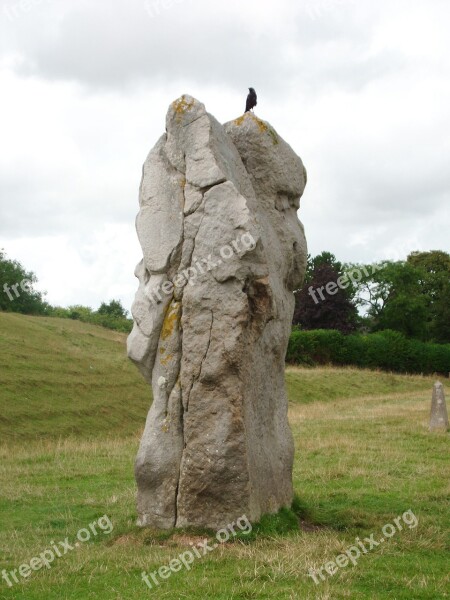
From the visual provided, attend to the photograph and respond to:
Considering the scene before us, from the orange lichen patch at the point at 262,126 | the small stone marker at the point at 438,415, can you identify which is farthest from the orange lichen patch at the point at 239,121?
the small stone marker at the point at 438,415

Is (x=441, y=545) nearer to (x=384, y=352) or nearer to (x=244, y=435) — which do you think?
(x=244, y=435)

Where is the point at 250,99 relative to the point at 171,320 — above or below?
above

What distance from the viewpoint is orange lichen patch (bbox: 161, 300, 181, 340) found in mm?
10531

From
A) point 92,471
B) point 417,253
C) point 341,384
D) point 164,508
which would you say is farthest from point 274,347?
point 417,253

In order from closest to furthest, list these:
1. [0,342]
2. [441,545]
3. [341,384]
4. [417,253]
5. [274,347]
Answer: [441,545], [274,347], [0,342], [341,384], [417,253]

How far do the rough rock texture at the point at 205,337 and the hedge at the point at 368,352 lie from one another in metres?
45.2

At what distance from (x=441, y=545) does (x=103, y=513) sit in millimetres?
5598

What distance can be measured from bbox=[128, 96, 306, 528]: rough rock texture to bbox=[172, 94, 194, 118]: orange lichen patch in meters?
0.02

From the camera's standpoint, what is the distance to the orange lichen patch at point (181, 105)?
1107cm

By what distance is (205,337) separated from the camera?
10211 millimetres

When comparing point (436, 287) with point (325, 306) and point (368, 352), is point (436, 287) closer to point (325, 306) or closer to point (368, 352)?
point (325, 306)

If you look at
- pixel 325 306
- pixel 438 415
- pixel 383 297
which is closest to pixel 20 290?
pixel 325 306

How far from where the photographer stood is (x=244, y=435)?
10.1 m

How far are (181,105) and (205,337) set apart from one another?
3482 millimetres
